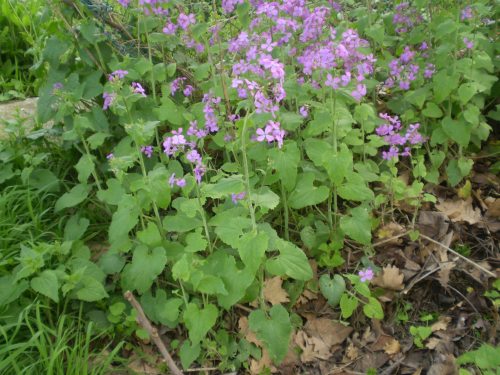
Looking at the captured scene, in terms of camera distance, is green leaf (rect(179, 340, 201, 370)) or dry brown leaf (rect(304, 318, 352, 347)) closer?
green leaf (rect(179, 340, 201, 370))

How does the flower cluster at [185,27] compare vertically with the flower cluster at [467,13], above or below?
above

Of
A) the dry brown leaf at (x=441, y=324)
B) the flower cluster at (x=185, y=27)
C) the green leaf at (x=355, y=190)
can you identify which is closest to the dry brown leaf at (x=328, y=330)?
the dry brown leaf at (x=441, y=324)

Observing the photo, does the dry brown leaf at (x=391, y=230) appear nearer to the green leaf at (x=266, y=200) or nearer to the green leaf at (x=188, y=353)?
the green leaf at (x=266, y=200)

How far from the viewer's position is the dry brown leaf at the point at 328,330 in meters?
2.26

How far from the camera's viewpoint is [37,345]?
200cm

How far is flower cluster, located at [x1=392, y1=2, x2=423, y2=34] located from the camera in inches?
117

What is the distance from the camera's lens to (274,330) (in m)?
2.01

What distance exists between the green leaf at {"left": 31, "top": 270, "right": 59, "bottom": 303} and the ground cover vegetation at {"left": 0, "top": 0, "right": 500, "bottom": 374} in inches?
0.4

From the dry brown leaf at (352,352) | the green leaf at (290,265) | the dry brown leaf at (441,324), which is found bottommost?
the dry brown leaf at (352,352)

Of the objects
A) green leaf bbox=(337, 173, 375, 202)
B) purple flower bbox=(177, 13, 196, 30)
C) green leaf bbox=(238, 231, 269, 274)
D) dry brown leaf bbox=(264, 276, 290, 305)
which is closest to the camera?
green leaf bbox=(238, 231, 269, 274)

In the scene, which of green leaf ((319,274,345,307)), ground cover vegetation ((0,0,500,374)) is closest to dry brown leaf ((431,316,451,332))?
ground cover vegetation ((0,0,500,374))

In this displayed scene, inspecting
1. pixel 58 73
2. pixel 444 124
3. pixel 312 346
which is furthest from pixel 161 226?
pixel 444 124

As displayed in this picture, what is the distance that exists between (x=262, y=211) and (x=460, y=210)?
4.47 feet

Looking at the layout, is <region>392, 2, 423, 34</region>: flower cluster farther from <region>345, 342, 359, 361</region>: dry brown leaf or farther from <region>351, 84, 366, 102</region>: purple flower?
<region>345, 342, 359, 361</region>: dry brown leaf
